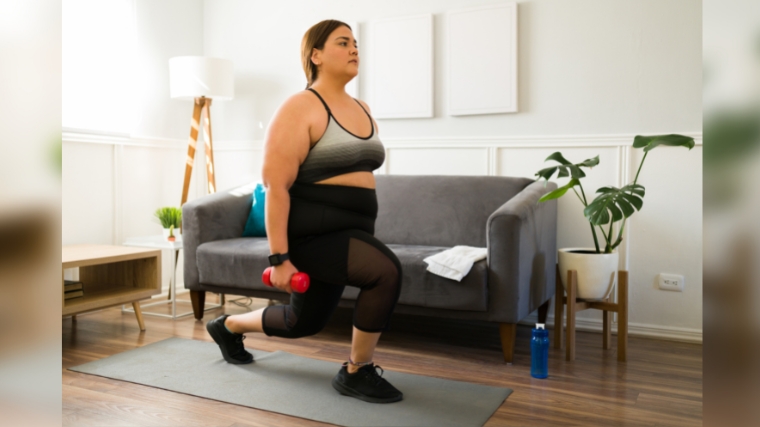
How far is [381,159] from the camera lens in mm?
2217

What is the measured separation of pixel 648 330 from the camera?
10.7 feet

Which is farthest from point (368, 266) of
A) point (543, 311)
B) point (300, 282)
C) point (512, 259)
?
point (543, 311)

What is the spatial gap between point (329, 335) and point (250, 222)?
2.81 ft

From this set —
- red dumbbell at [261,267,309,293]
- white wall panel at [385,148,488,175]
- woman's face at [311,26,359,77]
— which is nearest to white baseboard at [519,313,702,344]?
white wall panel at [385,148,488,175]

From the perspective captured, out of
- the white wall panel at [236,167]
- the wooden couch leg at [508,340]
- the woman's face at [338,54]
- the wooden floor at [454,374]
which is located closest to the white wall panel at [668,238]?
the wooden floor at [454,374]

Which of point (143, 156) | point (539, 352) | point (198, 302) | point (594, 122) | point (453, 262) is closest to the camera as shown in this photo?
point (539, 352)

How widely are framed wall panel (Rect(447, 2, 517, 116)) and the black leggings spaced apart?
162 centimetres

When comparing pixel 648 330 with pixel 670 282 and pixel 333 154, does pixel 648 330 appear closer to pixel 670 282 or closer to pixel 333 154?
pixel 670 282

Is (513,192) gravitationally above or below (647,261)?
above

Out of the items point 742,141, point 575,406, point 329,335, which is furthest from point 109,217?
point 742,141

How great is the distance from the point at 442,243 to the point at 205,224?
125cm

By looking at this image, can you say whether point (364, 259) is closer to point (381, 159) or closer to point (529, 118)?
point (381, 159)

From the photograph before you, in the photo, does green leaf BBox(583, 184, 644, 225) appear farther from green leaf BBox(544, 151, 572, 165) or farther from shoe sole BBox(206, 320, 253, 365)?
shoe sole BBox(206, 320, 253, 365)

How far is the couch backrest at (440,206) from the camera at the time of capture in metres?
3.31
